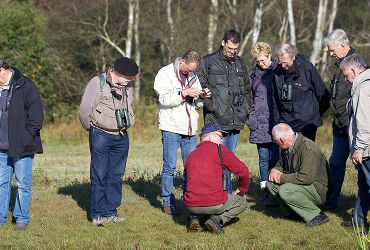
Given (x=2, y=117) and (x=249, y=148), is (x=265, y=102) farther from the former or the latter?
(x=249, y=148)

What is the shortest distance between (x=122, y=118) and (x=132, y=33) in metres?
22.2

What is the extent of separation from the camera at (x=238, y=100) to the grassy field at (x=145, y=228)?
1.36 meters

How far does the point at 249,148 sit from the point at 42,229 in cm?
923

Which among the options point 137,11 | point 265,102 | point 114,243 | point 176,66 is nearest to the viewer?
point 114,243

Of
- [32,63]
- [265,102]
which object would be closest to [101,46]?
[32,63]

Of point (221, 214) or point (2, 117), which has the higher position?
point (2, 117)

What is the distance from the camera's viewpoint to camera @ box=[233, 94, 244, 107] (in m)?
9.45

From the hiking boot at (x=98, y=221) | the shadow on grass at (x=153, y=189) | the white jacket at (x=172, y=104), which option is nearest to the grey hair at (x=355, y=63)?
the white jacket at (x=172, y=104)

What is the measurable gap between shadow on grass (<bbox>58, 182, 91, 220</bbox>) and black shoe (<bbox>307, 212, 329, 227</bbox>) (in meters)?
2.88

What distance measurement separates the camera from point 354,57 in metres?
7.92

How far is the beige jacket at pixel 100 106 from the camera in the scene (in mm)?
8505

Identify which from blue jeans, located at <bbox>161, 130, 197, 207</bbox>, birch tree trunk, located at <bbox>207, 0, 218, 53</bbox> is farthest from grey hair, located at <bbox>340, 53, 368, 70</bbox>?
birch tree trunk, located at <bbox>207, 0, 218, 53</bbox>

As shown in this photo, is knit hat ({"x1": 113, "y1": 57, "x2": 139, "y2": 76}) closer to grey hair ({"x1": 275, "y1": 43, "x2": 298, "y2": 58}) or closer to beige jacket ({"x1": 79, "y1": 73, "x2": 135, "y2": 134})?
beige jacket ({"x1": 79, "y1": 73, "x2": 135, "y2": 134})

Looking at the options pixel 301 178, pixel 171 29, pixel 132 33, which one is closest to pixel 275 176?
pixel 301 178
